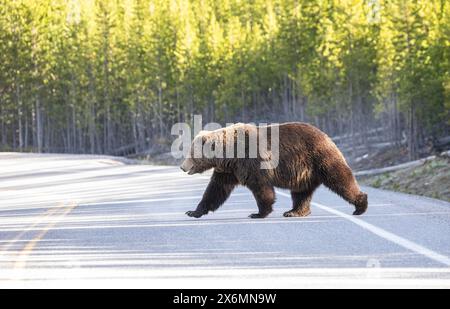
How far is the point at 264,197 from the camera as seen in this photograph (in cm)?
1123

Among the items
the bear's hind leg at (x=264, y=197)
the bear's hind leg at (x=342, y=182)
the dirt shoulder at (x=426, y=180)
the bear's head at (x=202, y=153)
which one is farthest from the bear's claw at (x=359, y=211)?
the dirt shoulder at (x=426, y=180)

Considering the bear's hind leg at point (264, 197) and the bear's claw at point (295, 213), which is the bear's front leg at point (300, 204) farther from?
the bear's hind leg at point (264, 197)

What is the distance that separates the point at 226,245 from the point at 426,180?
467 inches

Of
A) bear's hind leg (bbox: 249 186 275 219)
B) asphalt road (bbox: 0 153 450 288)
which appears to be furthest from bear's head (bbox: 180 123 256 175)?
asphalt road (bbox: 0 153 450 288)

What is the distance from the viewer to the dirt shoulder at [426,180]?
18.0 m

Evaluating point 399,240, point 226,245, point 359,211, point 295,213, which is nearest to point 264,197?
point 295,213

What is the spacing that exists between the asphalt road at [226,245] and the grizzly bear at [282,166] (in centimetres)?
40

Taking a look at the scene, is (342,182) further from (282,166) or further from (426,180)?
(426,180)

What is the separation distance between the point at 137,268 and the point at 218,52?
65650 mm

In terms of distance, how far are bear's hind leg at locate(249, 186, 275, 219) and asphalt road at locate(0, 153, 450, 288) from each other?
0.19 metres

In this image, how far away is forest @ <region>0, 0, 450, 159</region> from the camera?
46938mm

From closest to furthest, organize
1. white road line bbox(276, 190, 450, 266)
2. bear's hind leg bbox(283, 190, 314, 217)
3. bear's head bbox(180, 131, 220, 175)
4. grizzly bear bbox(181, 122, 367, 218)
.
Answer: white road line bbox(276, 190, 450, 266), grizzly bear bbox(181, 122, 367, 218), bear's head bbox(180, 131, 220, 175), bear's hind leg bbox(283, 190, 314, 217)

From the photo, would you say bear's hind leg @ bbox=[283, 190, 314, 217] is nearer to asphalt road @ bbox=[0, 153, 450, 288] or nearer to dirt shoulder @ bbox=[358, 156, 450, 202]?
asphalt road @ bbox=[0, 153, 450, 288]

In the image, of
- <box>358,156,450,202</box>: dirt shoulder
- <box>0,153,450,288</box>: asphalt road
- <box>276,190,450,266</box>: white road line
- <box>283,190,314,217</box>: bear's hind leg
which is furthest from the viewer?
<box>358,156,450,202</box>: dirt shoulder
